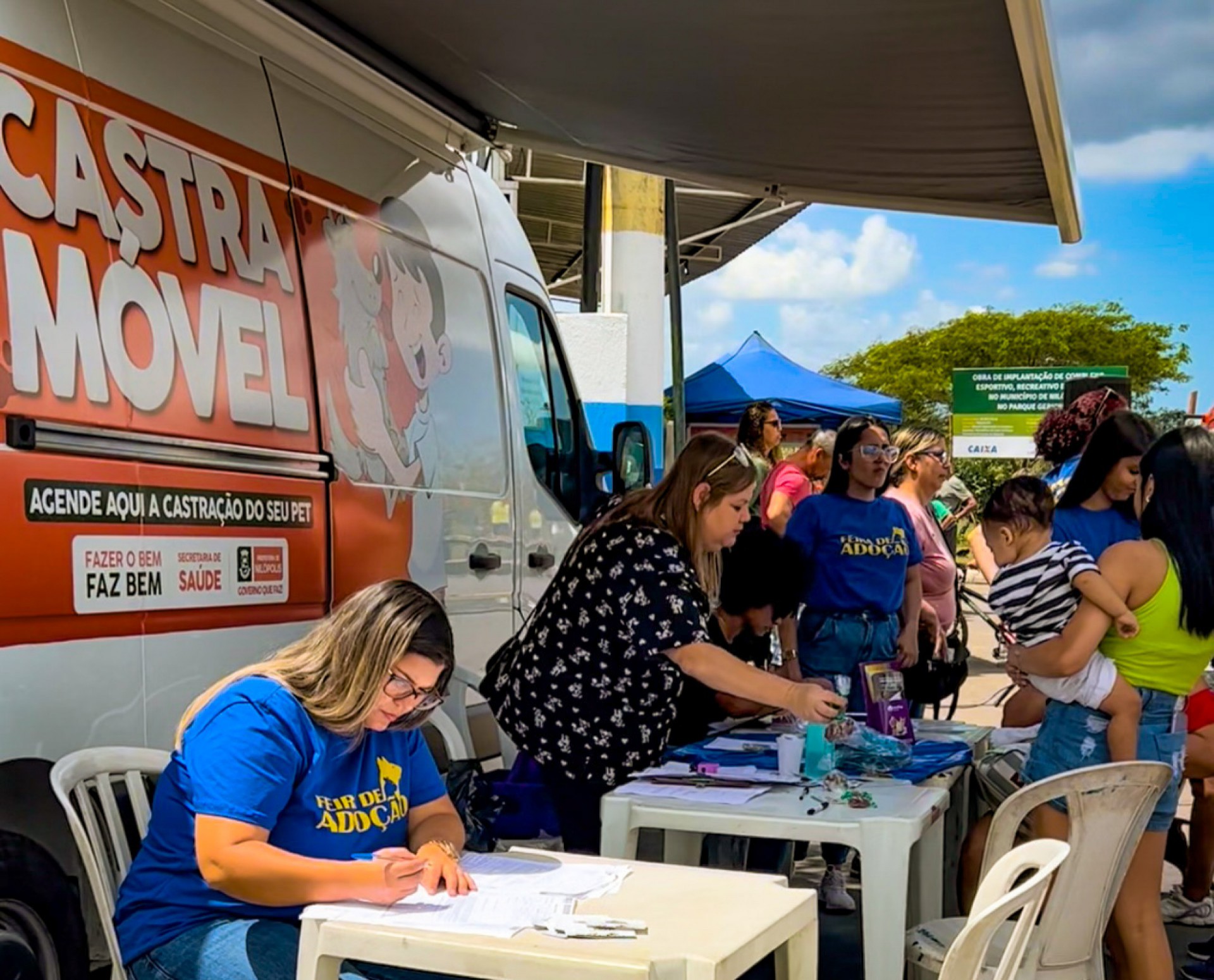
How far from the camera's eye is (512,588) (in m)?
5.41

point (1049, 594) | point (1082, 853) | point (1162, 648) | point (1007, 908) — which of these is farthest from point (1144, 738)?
point (1007, 908)

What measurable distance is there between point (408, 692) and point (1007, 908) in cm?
111

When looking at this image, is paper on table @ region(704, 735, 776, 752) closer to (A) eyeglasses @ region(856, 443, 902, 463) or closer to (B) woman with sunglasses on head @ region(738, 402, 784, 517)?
(A) eyeglasses @ region(856, 443, 902, 463)

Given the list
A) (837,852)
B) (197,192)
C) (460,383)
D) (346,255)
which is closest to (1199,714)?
(837,852)

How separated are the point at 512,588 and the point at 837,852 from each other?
162 centimetres

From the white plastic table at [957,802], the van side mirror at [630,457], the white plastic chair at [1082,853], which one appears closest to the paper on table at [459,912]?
the white plastic chair at [1082,853]

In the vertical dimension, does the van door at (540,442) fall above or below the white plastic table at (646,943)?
above

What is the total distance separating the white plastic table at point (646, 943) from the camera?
7.11 feet

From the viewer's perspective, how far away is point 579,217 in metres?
20.7

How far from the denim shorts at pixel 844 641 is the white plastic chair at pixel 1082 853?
1.99 m

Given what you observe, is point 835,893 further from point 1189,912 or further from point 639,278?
point 639,278

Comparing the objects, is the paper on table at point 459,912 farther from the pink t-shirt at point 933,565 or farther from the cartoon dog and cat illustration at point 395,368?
the pink t-shirt at point 933,565

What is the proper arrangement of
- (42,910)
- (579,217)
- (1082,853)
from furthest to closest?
(579,217)
(1082,853)
(42,910)

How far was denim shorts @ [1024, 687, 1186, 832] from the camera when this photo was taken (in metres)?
3.69
